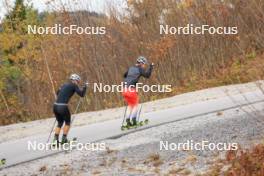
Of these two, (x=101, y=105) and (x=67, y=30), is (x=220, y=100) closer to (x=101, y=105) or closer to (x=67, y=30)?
(x=101, y=105)

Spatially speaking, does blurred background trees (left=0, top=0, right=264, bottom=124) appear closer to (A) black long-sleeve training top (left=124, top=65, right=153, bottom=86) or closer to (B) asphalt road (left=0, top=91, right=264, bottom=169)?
(B) asphalt road (left=0, top=91, right=264, bottom=169)

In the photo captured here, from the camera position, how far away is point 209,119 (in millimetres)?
13727

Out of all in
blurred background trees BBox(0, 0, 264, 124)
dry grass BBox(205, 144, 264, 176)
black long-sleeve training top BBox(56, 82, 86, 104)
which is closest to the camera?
dry grass BBox(205, 144, 264, 176)

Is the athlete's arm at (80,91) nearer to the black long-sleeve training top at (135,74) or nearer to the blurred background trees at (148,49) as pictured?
the black long-sleeve training top at (135,74)

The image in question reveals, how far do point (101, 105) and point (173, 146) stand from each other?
14.1 m

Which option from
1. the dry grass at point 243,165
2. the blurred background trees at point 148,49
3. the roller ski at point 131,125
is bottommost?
the dry grass at point 243,165

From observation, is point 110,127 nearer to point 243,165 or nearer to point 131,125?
point 131,125

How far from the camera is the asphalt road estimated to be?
13445 millimetres

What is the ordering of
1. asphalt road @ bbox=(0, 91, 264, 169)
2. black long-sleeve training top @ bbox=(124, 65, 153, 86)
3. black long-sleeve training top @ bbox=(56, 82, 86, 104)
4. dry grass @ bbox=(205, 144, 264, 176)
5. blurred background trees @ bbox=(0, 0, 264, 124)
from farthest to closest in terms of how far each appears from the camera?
blurred background trees @ bbox=(0, 0, 264, 124), black long-sleeve training top @ bbox=(124, 65, 153, 86), asphalt road @ bbox=(0, 91, 264, 169), black long-sleeve training top @ bbox=(56, 82, 86, 104), dry grass @ bbox=(205, 144, 264, 176)

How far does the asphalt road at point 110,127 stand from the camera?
1344cm

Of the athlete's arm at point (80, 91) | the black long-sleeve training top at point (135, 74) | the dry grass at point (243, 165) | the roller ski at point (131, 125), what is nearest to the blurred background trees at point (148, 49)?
the roller ski at point (131, 125)

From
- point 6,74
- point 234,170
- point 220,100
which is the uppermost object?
point 6,74

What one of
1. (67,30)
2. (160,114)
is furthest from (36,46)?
(160,114)

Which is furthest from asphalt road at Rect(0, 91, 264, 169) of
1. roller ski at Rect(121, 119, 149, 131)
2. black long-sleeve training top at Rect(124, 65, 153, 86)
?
black long-sleeve training top at Rect(124, 65, 153, 86)
